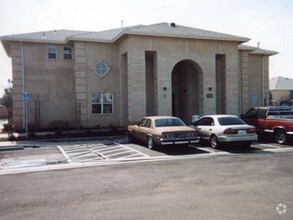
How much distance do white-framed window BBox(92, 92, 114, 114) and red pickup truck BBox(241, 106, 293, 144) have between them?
10599 mm

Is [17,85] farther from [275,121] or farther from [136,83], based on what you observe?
[275,121]

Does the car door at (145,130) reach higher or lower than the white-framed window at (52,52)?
lower

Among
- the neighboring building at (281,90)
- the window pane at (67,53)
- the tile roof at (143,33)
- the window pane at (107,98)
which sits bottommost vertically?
the window pane at (107,98)

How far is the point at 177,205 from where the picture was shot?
6191 millimetres

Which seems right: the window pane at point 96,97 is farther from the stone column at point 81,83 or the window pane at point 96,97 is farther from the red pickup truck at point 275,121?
the red pickup truck at point 275,121

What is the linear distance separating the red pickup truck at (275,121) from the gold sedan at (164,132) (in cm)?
473

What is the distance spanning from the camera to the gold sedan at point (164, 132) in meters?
13.4

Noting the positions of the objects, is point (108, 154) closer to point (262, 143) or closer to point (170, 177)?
point (170, 177)

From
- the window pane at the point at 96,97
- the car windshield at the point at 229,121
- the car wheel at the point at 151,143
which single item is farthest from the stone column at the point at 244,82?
the car wheel at the point at 151,143

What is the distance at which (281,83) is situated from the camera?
63.3 m

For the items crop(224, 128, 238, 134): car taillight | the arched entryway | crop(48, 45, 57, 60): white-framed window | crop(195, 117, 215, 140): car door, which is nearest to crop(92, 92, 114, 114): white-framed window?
crop(48, 45, 57, 60): white-framed window

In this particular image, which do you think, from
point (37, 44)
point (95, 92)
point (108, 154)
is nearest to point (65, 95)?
point (95, 92)

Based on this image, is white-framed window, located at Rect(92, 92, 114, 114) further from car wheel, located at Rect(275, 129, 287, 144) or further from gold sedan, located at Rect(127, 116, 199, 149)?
car wheel, located at Rect(275, 129, 287, 144)

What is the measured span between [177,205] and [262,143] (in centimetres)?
1117
